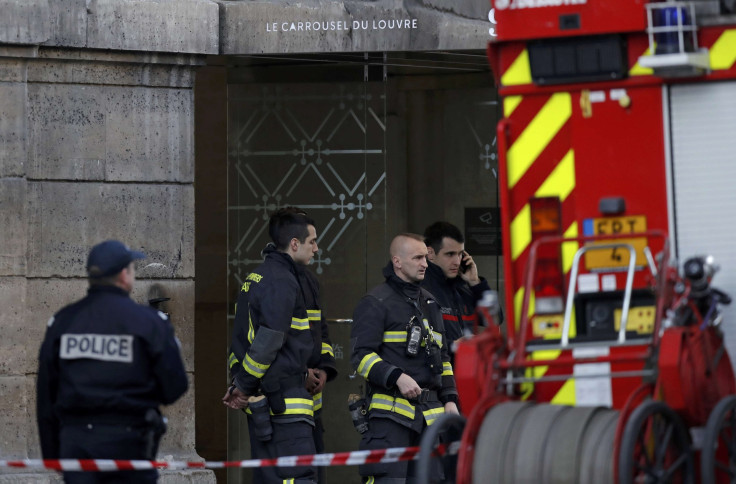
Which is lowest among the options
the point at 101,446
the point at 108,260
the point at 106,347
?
the point at 101,446

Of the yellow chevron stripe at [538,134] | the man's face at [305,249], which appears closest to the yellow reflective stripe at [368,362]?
the man's face at [305,249]

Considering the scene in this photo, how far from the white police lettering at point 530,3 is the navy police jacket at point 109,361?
1936 mm

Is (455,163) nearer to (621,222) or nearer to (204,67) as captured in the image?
(204,67)

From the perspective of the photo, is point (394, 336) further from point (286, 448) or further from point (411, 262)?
point (286, 448)

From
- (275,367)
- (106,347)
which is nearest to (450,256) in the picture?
(275,367)

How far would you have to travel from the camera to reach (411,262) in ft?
26.0

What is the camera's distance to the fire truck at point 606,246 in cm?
509

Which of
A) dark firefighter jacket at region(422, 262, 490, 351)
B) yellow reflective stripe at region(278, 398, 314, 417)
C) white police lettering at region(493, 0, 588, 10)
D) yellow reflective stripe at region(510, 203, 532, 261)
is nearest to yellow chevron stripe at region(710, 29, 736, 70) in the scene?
white police lettering at region(493, 0, 588, 10)

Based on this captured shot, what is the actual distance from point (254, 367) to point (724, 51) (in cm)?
328

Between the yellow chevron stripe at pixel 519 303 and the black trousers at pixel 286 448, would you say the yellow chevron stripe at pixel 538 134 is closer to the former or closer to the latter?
the yellow chevron stripe at pixel 519 303

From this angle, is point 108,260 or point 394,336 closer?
point 108,260

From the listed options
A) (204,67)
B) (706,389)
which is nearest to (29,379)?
(204,67)

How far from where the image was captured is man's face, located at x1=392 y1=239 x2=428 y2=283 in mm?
7926

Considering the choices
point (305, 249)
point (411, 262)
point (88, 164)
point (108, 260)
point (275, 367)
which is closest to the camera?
point (108, 260)
